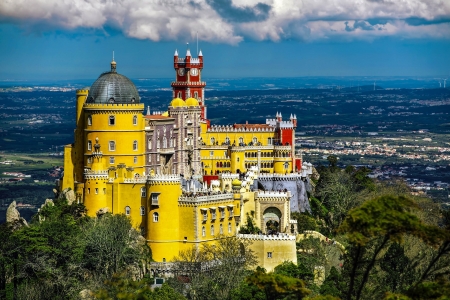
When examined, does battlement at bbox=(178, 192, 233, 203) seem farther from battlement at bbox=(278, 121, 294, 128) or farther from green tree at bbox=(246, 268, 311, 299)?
battlement at bbox=(278, 121, 294, 128)

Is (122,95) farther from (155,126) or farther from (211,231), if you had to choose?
(211,231)

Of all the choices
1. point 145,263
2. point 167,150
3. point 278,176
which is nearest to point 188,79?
point 278,176

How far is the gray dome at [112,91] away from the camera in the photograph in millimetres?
108062

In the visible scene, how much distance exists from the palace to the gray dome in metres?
0.09

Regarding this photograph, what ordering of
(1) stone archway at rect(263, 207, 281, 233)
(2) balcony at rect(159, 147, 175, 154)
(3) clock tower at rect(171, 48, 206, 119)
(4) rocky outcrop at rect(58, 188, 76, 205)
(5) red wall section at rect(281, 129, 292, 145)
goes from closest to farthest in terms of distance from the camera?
(4) rocky outcrop at rect(58, 188, 76, 205), (1) stone archway at rect(263, 207, 281, 233), (2) balcony at rect(159, 147, 175, 154), (5) red wall section at rect(281, 129, 292, 145), (3) clock tower at rect(171, 48, 206, 119)

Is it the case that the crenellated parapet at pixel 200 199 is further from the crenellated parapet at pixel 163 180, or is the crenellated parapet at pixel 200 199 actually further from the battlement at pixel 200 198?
the crenellated parapet at pixel 163 180

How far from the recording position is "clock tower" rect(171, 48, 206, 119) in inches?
5428

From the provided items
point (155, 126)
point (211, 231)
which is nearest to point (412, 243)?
point (211, 231)

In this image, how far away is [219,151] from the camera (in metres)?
128

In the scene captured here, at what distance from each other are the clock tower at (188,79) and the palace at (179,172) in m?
6.29

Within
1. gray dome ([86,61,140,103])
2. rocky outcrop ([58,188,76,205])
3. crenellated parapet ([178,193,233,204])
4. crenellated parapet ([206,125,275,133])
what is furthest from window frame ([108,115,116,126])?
crenellated parapet ([206,125,275,133])

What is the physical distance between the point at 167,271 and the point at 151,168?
59.0 feet

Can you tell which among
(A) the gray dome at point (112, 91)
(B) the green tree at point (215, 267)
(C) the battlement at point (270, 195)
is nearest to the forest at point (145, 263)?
(B) the green tree at point (215, 267)

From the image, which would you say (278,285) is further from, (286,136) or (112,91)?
(286,136)
